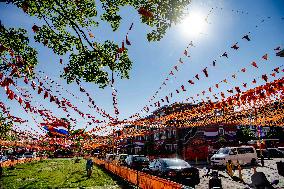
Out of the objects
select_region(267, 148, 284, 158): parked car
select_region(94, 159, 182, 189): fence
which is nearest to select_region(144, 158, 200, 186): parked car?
select_region(94, 159, 182, 189): fence

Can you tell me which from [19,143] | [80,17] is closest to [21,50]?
[80,17]

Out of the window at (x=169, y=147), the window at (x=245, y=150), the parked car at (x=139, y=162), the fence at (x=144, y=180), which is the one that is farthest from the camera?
the window at (x=169, y=147)

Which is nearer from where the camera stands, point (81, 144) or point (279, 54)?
point (279, 54)

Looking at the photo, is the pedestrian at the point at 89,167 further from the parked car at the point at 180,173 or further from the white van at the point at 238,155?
the white van at the point at 238,155

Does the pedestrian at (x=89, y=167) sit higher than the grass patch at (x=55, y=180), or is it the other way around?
the pedestrian at (x=89, y=167)

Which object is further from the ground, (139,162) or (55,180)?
(139,162)

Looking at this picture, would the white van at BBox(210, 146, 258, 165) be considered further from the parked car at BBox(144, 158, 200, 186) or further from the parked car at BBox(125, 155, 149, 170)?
the parked car at BBox(144, 158, 200, 186)

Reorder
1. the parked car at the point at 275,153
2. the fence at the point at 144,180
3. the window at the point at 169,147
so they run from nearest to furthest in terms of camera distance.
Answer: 1. the fence at the point at 144,180
2. the parked car at the point at 275,153
3. the window at the point at 169,147

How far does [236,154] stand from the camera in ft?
79.9

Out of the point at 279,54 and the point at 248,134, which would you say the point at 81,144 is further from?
the point at 279,54

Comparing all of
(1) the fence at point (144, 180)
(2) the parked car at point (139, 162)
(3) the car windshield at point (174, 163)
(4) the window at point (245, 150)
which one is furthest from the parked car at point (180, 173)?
(4) the window at point (245, 150)

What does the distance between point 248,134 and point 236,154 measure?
90.0 ft

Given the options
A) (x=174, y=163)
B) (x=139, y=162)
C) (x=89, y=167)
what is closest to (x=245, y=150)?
(x=139, y=162)

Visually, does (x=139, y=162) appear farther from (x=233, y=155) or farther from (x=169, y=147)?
(x=169, y=147)
